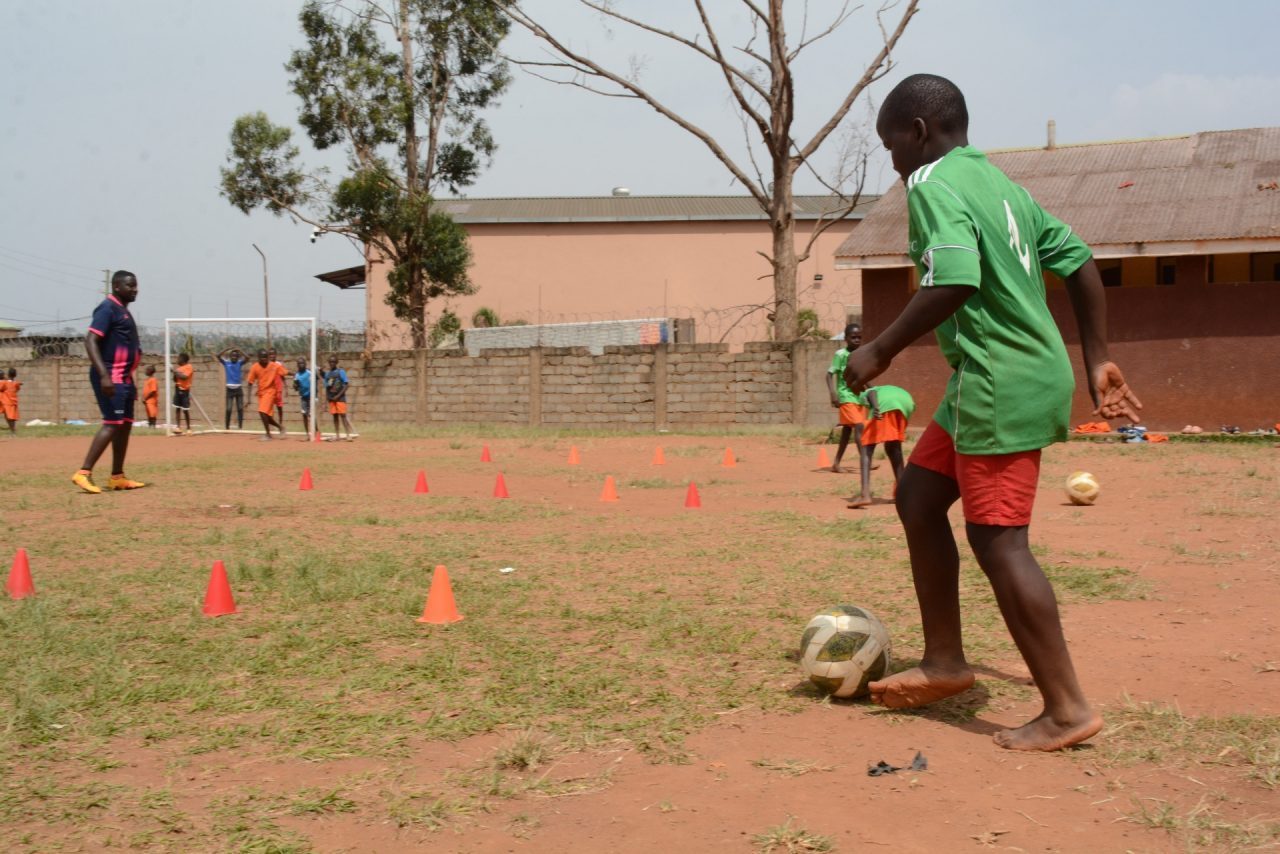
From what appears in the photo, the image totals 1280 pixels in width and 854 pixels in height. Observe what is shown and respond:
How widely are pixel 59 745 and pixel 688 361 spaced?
20705mm

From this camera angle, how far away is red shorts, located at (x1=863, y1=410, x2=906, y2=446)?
32.6 ft

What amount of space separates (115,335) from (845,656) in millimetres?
8784

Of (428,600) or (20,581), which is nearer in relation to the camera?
(428,600)

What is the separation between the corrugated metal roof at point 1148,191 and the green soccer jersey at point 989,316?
16880 millimetres

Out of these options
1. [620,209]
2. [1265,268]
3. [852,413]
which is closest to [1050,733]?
[852,413]

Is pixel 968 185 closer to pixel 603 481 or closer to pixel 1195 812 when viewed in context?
pixel 1195 812

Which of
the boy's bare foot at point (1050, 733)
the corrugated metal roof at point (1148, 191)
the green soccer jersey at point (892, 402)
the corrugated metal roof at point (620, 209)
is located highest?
the corrugated metal roof at point (620, 209)

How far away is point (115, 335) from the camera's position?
35.1ft

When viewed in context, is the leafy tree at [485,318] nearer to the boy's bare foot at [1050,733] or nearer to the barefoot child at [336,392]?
the barefoot child at [336,392]

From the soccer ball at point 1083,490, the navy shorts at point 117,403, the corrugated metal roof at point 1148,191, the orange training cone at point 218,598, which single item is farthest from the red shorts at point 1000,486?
the corrugated metal roof at point 1148,191

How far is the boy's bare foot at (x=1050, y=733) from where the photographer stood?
142 inches

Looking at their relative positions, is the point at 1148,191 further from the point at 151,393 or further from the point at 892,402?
the point at 151,393

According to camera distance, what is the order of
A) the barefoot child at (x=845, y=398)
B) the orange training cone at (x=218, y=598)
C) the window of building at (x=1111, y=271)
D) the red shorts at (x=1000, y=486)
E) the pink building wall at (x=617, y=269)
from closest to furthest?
the red shorts at (x=1000, y=486)
the orange training cone at (x=218, y=598)
the barefoot child at (x=845, y=398)
the window of building at (x=1111, y=271)
the pink building wall at (x=617, y=269)

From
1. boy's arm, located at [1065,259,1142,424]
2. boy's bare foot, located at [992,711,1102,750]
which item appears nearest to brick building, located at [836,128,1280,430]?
boy's arm, located at [1065,259,1142,424]
